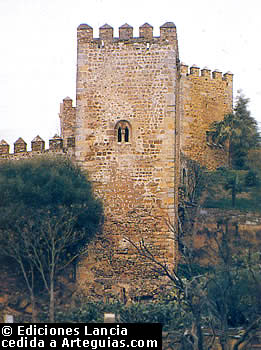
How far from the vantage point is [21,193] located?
24.2 m

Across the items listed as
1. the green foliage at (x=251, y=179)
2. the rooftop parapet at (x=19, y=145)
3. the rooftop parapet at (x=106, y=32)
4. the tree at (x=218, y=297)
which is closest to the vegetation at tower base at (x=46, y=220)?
the tree at (x=218, y=297)

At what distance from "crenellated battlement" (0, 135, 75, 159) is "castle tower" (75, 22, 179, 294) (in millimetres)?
1058

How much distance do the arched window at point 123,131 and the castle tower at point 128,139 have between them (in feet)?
0.10

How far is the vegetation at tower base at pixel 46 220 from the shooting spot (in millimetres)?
23672

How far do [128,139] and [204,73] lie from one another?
24.5ft

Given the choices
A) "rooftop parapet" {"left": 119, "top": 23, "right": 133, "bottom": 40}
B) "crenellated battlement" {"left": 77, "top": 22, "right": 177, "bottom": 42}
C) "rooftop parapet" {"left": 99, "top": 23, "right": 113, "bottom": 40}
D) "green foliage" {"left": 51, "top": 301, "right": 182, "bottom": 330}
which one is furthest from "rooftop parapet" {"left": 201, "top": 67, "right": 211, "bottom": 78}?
"green foliage" {"left": 51, "top": 301, "right": 182, "bottom": 330}

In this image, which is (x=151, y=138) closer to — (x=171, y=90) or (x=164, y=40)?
(x=171, y=90)

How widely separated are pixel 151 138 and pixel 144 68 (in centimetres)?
226

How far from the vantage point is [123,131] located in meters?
24.9

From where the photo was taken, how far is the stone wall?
98.3ft

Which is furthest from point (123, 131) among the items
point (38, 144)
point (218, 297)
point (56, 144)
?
point (218, 297)

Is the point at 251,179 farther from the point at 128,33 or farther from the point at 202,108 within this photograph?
the point at 128,33

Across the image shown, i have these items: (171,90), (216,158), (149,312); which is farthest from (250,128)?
(149,312)

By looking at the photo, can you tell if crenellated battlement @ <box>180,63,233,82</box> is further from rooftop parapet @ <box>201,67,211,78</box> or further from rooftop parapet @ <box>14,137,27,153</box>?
rooftop parapet @ <box>14,137,27,153</box>
